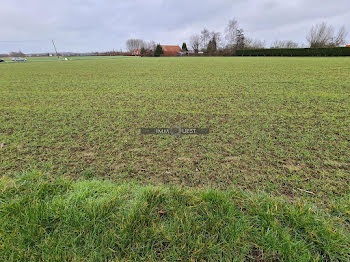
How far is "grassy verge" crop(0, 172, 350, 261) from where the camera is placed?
974 millimetres

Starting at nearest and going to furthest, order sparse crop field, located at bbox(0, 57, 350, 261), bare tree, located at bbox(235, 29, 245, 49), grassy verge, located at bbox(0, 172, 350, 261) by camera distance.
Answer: grassy verge, located at bbox(0, 172, 350, 261) → sparse crop field, located at bbox(0, 57, 350, 261) → bare tree, located at bbox(235, 29, 245, 49)

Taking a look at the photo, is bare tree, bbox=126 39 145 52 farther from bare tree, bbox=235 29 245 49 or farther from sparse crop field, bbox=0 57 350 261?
sparse crop field, bbox=0 57 350 261

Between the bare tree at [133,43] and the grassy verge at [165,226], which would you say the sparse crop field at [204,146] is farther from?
the bare tree at [133,43]

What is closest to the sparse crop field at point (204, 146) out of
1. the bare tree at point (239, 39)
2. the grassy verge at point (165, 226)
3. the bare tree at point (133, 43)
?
the grassy verge at point (165, 226)

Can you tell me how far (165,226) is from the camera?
3.63 ft

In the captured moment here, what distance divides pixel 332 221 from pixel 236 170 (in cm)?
77

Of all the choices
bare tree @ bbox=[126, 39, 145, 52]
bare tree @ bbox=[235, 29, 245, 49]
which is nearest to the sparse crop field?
bare tree @ bbox=[235, 29, 245, 49]

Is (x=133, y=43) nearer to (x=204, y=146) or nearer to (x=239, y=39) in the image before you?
(x=239, y=39)

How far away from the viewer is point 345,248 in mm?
978

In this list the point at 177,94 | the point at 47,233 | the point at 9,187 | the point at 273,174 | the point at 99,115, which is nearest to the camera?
the point at 47,233

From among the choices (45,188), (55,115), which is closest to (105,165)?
(45,188)

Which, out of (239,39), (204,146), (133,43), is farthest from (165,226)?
(133,43)

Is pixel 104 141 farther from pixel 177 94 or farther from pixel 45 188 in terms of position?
pixel 177 94

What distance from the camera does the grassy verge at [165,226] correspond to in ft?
3.20
